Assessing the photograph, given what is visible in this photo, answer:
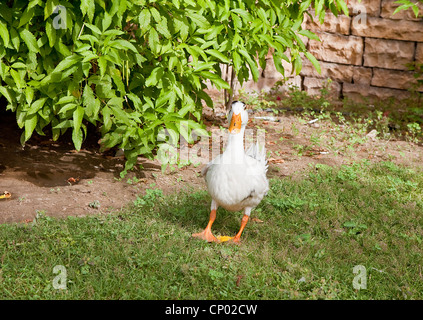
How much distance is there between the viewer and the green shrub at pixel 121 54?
11.5 feet

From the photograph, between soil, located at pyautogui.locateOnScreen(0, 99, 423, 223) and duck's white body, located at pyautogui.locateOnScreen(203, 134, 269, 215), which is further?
soil, located at pyautogui.locateOnScreen(0, 99, 423, 223)

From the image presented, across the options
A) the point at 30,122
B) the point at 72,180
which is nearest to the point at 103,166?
the point at 72,180

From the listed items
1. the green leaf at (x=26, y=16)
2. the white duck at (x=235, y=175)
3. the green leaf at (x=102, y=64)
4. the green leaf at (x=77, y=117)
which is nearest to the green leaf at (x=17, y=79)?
the green leaf at (x=26, y=16)

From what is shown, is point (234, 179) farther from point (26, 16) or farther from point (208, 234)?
point (26, 16)

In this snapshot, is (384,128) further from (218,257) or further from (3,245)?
(3,245)

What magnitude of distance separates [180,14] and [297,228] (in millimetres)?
1881

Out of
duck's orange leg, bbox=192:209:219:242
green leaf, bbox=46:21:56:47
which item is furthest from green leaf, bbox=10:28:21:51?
duck's orange leg, bbox=192:209:219:242

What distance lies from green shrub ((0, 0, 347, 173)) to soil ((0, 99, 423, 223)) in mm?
386

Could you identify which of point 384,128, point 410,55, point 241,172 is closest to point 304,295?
point 241,172

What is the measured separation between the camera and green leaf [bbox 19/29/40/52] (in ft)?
12.0

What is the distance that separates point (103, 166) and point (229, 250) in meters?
1.96

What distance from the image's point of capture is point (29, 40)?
3678 millimetres

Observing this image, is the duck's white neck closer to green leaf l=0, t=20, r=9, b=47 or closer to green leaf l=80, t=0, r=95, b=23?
green leaf l=80, t=0, r=95, b=23

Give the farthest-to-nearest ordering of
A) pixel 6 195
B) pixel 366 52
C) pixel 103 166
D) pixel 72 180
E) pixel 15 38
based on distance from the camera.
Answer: pixel 366 52 → pixel 103 166 → pixel 72 180 → pixel 6 195 → pixel 15 38
